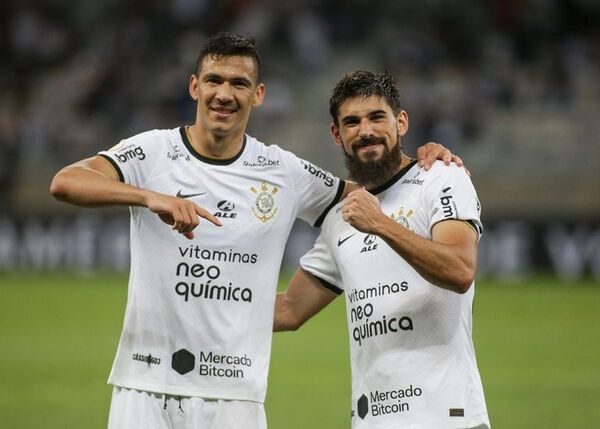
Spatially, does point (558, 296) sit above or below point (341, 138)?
above

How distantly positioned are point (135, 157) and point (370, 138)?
113 centimetres

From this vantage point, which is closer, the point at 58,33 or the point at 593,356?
the point at 593,356

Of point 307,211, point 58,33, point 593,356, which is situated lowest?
point 307,211

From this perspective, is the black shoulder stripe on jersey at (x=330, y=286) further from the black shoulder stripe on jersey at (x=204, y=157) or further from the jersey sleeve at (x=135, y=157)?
the jersey sleeve at (x=135, y=157)

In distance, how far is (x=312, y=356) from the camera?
46.8 ft

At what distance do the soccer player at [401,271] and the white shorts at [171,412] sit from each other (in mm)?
616

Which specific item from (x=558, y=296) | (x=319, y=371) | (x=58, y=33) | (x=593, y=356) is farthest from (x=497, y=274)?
(x=58, y=33)

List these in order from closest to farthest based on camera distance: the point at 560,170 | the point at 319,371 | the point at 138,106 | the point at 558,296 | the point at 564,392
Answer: the point at 564,392
the point at 319,371
the point at 558,296
the point at 560,170
the point at 138,106

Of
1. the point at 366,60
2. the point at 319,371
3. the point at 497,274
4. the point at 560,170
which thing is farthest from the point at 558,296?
the point at 366,60

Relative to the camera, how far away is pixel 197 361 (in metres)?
5.29

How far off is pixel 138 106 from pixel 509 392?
13.8 meters

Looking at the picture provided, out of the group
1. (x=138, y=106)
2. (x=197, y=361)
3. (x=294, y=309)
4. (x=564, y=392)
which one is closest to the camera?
(x=197, y=361)

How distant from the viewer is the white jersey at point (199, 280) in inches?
209

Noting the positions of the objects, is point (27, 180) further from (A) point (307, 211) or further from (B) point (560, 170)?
(A) point (307, 211)
